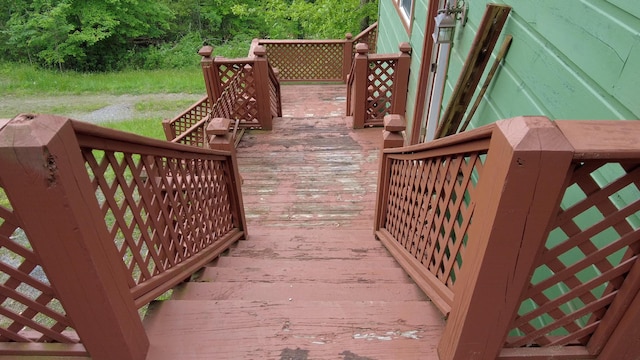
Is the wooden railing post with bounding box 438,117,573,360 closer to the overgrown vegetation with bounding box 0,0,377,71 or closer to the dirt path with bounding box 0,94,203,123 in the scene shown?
the overgrown vegetation with bounding box 0,0,377,71

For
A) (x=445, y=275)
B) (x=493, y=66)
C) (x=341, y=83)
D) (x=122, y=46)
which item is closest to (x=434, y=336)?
(x=445, y=275)

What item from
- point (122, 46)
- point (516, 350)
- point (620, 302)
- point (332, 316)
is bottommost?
point (122, 46)

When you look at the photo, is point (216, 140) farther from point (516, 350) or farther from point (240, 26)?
point (240, 26)

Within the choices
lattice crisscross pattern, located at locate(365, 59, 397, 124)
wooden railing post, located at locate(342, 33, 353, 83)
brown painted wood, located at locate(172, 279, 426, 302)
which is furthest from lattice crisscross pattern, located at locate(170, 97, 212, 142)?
brown painted wood, located at locate(172, 279, 426, 302)

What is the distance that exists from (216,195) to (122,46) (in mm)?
17216

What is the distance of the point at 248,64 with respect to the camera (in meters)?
6.01

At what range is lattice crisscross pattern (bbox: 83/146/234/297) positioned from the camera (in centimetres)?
158

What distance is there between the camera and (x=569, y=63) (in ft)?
6.00

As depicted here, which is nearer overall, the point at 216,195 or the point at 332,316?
the point at 332,316

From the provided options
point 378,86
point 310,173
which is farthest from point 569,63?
point 378,86

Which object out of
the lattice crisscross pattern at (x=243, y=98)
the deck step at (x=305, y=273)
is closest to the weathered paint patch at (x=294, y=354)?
the deck step at (x=305, y=273)

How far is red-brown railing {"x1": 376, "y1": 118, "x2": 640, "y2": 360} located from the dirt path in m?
11.7

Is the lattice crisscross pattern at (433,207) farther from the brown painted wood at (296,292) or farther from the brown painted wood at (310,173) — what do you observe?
the brown painted wood at (310,173)

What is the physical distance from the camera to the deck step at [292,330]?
1.62 m
